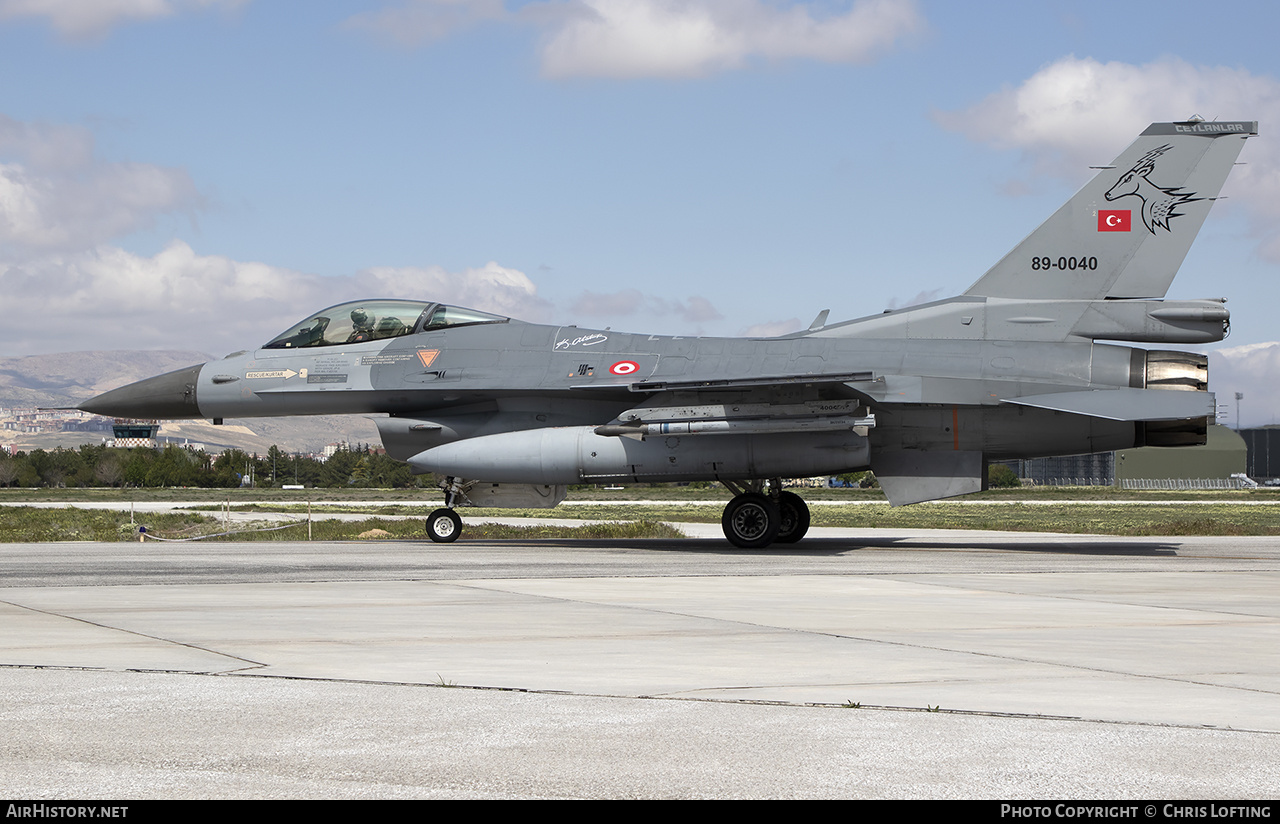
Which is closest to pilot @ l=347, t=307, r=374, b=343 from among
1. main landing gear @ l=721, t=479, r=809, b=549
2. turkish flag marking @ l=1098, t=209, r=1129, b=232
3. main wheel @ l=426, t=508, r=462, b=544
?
main wheel @ l=426, t=508, r=462, b=544

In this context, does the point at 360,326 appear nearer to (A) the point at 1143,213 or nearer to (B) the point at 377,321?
(B) the point at 377,321

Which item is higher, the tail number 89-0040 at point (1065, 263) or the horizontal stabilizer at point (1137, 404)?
the tail number 89-0040 at point (1065, 263)

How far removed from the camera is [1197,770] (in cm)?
418

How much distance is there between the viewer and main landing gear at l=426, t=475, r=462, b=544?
64.0 feet

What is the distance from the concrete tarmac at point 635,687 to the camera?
4.15 metres

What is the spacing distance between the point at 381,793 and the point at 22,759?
150 centimetres

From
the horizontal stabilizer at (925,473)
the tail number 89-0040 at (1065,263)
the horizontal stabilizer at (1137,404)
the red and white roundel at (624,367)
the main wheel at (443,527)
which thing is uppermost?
the tail number 89-0040 at (1065,263)

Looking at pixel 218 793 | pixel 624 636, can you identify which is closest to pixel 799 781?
pixel 218 793

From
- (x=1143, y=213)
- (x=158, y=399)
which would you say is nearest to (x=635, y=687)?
(x=1143, y=213)

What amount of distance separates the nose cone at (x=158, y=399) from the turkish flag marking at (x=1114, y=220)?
49.8ft

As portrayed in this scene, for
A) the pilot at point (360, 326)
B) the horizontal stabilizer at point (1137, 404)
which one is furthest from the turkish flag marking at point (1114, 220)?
the pilot at point (360, 326)

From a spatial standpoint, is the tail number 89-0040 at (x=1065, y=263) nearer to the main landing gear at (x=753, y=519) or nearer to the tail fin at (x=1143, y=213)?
the tail fin at (x=1143, y=213)

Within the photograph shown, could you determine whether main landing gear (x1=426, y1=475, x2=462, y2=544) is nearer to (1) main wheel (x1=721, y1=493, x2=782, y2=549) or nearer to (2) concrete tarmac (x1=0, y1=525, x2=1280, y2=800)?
(1) main wheel (x1=721, y1=493, x2=782, y2=549)

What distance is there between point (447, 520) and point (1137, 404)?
11.2 meters
